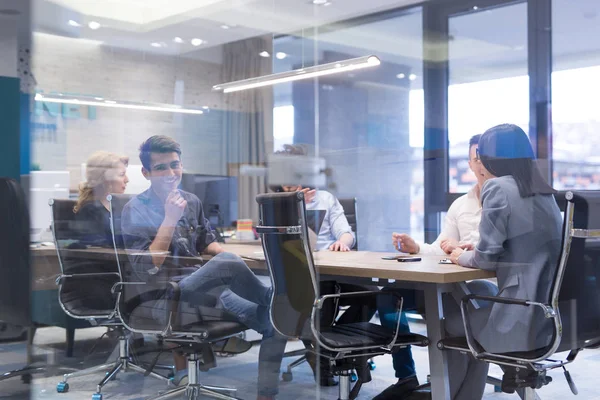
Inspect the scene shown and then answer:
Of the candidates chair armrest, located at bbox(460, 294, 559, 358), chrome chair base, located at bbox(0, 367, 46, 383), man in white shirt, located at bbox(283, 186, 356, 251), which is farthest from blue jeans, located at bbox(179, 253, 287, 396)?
chair armrest, located at bbox(460, 294, 559, 358)

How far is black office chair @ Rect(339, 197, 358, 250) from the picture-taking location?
159 inches

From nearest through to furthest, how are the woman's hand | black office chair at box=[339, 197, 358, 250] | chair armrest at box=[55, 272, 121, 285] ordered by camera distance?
chair armrest at box=[55, 272, 121, 285] → the woman's hand → black office chair at box=[339, 197, 358, 250]

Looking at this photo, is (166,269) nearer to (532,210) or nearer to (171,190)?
(171,190)

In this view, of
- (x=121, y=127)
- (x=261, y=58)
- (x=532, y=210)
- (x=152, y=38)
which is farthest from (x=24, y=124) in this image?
(x=532, y=210)

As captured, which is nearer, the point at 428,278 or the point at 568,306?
the point at 568,306

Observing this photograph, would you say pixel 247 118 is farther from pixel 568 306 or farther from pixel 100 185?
pixel 568 306

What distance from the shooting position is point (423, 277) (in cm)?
292

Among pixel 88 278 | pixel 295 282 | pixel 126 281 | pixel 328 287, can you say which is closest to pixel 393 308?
pixel 328 287

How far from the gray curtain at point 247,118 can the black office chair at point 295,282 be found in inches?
3.2

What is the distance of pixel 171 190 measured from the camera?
2.63 meters

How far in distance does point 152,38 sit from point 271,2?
0.59 metres

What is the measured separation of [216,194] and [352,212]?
5.29 feet

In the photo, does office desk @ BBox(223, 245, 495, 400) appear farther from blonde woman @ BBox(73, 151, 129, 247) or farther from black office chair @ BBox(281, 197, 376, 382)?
blonde woman @ BBox(73, 151, 129, 247)

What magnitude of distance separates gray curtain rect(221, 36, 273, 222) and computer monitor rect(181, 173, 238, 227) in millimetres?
33
